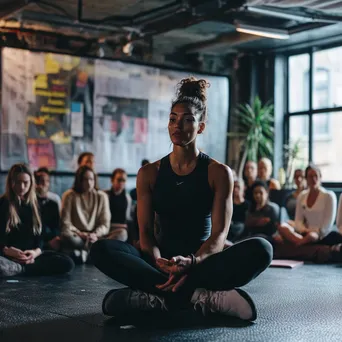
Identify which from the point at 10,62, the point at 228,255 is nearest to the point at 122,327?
the point at 228,255

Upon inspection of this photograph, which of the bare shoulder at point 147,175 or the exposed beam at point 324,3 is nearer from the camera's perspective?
the bare shoulder at point 147,175

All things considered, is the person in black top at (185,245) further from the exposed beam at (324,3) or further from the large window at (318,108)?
the large window at (318,108)

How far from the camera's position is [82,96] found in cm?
840

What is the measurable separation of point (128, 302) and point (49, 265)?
214 centimetres

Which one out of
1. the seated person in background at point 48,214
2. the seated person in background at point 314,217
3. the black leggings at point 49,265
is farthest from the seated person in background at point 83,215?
the seated person in background at point 314,217

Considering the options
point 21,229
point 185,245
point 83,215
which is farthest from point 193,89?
point 83,215

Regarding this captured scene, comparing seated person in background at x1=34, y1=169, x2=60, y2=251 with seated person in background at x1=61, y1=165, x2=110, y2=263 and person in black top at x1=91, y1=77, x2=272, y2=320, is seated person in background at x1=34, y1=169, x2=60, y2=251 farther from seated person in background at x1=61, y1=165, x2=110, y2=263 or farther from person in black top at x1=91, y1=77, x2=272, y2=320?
person in black top at x1=91, y1=77, x2=272, y2=320

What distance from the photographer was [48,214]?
589 centimetres

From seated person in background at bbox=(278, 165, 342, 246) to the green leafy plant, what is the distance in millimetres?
2509

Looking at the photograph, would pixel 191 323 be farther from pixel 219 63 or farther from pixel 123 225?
pixel 219 63

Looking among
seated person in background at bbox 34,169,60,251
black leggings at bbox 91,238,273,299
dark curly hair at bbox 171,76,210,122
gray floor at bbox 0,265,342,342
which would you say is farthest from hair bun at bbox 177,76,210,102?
seated person in background at bbox 34,169,60,251

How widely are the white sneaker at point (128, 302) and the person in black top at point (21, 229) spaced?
200cm

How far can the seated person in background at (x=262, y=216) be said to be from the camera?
6730mm

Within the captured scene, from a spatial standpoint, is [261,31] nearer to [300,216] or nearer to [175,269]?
[300,216]
